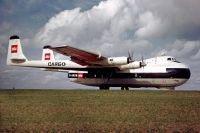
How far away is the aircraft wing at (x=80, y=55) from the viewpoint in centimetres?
4600

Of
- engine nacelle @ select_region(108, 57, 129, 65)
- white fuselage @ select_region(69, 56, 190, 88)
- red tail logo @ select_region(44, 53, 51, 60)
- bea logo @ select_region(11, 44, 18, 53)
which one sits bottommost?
white fuselage @ select_region(69, 56, 190, 88)

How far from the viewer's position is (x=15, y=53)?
55906 mm

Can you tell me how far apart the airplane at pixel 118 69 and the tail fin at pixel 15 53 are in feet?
10.9

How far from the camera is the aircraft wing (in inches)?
1811

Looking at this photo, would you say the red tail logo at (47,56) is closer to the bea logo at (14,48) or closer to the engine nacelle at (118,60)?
the bea logo at (14,48)

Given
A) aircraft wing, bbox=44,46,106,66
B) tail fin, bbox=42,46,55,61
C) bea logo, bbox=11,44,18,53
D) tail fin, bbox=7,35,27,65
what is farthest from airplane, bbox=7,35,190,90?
bea logo, bbox=11,44,18,53

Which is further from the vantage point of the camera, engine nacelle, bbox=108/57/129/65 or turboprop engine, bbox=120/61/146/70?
turboprop engine, bbox=120/61/146/70

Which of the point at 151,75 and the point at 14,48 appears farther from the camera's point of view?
the point at 14,48

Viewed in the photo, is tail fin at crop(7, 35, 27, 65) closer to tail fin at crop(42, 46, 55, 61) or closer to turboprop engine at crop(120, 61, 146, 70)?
tail fin at crop(42, 46, 55, 61)

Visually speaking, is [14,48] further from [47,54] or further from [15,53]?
[47,54]

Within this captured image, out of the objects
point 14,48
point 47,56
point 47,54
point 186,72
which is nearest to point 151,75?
point 186,72

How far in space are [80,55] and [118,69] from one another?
6.47 m

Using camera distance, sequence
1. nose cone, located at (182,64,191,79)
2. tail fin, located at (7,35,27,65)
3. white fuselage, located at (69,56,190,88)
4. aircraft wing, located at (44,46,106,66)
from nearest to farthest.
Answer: aircraft wing, located at (44,46,106,66)
white fuselage, located at (69,56,190,88)
nose cone, located at (182,64,191,79)
tail fin, located at (7,35,27,65)

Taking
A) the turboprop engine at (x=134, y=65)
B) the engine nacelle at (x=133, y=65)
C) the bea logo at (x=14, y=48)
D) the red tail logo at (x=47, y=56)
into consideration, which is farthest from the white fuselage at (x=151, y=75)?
the bea logo at (x=14, y=48)
